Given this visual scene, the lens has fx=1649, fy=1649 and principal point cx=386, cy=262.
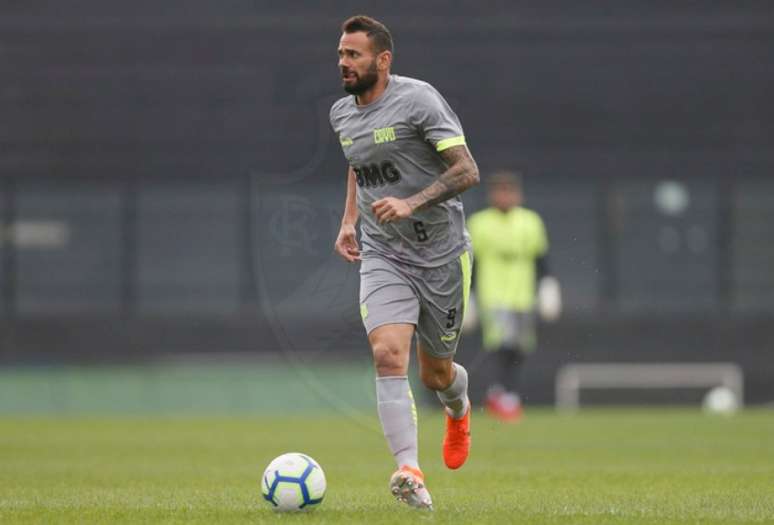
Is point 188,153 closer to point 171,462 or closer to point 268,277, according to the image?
point 268,277

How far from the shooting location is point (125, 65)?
2247 cm

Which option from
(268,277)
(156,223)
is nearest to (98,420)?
(156,223)

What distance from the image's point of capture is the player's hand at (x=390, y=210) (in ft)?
24.1

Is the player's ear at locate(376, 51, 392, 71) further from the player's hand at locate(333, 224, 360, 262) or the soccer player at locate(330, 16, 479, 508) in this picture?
the player's hand at locate(333, 224, 360, 262)

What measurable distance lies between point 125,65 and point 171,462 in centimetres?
1181

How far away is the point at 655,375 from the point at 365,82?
14.7 meters

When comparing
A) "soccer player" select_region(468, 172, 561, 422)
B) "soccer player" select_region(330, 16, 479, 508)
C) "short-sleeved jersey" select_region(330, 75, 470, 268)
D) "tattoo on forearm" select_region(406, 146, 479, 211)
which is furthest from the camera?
"soccer player" select_region(468, 172, 561, 422)

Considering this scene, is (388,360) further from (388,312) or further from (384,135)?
(384,135)

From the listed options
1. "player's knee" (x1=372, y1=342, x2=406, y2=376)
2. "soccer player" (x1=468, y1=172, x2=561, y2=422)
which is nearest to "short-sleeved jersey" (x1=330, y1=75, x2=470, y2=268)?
"player's knee" (x1=372, y1=342, x2=406, y2=376)

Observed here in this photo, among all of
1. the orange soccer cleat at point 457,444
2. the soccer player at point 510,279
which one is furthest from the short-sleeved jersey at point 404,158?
the soccer player at point 510,279

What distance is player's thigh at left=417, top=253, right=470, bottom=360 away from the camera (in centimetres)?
795

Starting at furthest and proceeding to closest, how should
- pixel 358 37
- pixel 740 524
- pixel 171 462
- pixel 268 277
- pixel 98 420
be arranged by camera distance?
1. pixel 98 420
2. pixel 268 277
3. pixel 171 462
4. pixel 358 37
5. pixel 740 524

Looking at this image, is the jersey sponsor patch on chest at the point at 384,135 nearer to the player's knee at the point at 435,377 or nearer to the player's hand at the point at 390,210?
the player's hand at the point at 390,210

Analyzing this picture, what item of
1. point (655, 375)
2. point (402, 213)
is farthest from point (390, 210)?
point (655, 375)
